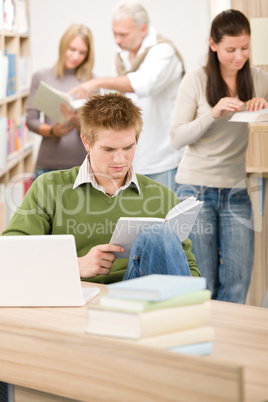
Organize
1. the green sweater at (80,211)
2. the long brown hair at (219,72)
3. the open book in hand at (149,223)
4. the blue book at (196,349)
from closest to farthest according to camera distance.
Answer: the blue book at (196,349) → the open book in hand at (149,223) → the green sweater at (80,211) → the long brown hair at (219,72)

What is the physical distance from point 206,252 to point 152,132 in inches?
30.7

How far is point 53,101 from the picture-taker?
11.1 ft

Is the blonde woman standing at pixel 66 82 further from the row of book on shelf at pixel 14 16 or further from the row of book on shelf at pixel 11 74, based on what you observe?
the row of book on shelf at pixel 14 16

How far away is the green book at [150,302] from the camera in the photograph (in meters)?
1.19

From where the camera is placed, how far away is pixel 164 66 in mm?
3109

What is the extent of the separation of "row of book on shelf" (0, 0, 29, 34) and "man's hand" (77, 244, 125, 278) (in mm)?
3277

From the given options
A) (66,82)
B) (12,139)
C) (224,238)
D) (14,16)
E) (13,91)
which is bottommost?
(224,238)

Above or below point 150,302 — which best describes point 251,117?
above

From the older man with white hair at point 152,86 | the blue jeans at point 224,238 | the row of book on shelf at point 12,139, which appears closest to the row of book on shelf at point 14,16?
the row of book on shelf at point 12,139

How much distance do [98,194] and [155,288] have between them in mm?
833

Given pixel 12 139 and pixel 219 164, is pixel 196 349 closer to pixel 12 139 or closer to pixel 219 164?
pixel 219 164

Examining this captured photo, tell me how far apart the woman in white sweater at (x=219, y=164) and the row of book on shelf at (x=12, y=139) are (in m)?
2.09

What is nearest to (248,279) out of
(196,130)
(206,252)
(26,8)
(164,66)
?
(206,252)

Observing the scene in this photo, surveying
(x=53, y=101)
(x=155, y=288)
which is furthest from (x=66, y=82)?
(x=155, y=288)
